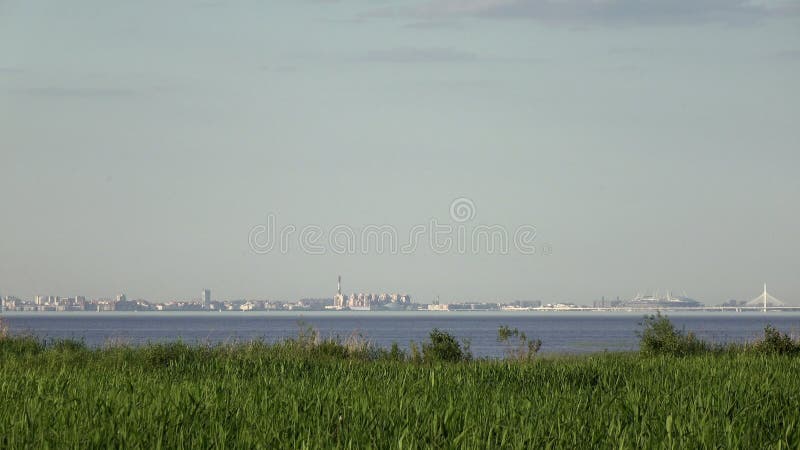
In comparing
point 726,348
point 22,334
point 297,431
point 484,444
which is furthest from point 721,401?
point 22,334

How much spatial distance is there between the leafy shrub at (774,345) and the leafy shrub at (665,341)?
1626 mm

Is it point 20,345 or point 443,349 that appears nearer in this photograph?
point 20,345

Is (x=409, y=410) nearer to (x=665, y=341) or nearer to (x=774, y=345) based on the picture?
(x=665, y=341)

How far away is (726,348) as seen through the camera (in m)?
32.5

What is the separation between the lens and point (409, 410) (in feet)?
40.3

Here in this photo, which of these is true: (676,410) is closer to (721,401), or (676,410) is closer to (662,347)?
(721,401)

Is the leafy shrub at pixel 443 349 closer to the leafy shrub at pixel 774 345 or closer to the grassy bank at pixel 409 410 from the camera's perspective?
the leafy shrub at pixel 774 345

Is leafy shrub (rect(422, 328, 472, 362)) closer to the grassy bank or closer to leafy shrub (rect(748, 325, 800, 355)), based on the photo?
leafy shrub (rect(748, 325, 800, 355))

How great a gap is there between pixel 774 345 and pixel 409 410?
22055 millimetres

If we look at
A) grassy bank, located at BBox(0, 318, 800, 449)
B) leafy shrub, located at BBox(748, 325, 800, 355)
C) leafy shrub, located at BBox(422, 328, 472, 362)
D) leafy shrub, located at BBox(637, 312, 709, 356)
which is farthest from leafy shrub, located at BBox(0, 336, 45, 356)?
leafy shrub, located at BBox(748, 325, 800, 355)

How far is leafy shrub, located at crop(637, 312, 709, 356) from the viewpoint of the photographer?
1242 inches

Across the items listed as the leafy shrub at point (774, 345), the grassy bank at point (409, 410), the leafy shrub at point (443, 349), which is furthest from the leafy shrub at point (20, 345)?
the leafy shrub at point (774, 345)

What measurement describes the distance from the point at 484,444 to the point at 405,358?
20.1 meters

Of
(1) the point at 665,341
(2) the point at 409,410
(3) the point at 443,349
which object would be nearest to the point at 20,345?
(3) the point at 443,349
